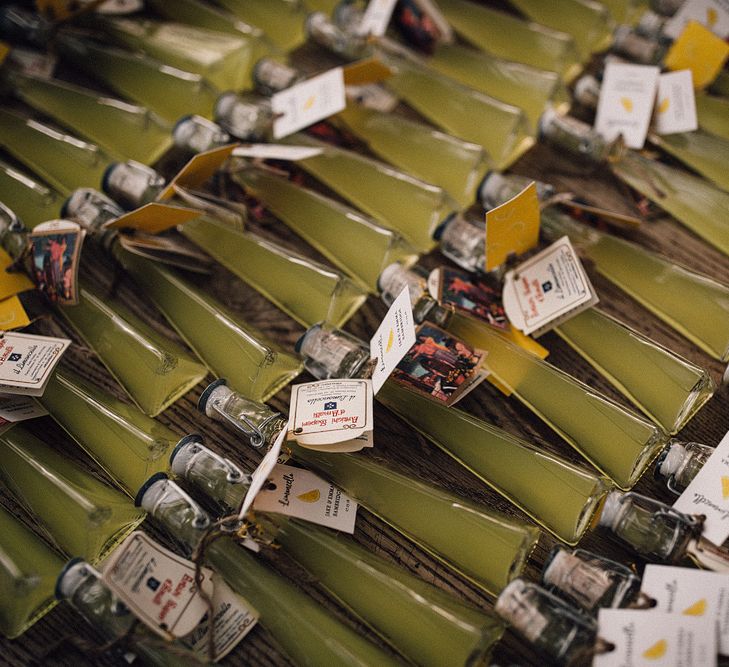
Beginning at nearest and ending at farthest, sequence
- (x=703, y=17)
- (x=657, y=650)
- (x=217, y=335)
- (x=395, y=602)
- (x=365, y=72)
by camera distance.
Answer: (x=657, y=650)
(x=395, y=602)
(x=217, y=335)
(x=365, y=72)
(x=703, y=17)

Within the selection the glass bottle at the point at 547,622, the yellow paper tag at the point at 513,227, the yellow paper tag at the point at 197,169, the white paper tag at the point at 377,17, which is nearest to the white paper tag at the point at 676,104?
the yellow paper tag at the point at 513,227

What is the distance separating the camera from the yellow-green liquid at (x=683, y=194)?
3.65ft

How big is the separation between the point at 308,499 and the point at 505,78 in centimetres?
84


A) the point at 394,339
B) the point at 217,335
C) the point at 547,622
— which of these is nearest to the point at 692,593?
the point at 547,622

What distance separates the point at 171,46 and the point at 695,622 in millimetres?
1248

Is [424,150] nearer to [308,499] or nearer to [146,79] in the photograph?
[146,79]

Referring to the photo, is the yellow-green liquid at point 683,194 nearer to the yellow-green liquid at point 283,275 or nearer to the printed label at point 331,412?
the yellow-green liquid at point 283,275

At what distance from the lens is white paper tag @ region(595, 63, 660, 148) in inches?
46.3

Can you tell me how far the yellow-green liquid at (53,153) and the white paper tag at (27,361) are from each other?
35cm

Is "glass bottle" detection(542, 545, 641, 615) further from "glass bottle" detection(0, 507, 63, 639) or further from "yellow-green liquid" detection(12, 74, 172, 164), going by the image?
"yellow-green liquid" detection(12, 74, 172, 164)

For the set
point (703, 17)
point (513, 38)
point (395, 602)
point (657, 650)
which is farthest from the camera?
point (513, 38)

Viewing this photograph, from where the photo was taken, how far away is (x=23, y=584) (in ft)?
2.66

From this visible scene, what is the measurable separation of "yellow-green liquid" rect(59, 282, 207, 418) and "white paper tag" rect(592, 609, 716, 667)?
594 millimetres

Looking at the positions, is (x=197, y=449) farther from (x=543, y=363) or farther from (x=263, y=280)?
(x=543, y=363)
